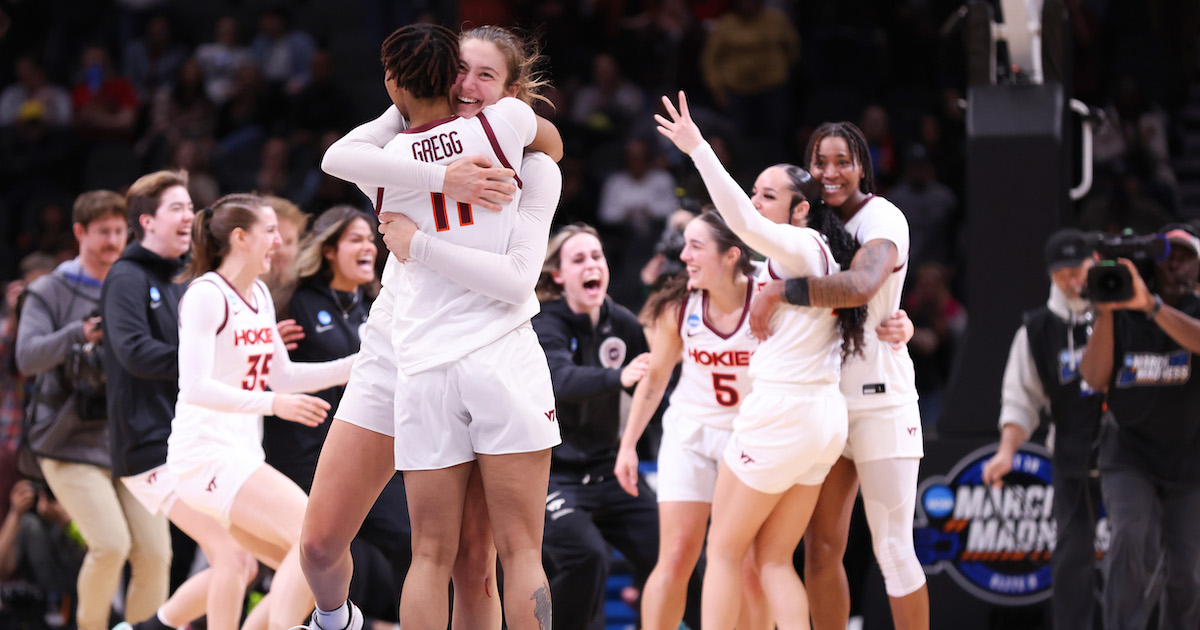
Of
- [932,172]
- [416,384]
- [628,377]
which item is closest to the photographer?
[416,384]

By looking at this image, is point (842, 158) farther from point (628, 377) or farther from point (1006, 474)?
point (1006, 474)

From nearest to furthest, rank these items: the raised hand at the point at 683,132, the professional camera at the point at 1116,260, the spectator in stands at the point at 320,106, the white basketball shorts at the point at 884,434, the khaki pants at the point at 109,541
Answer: the raised hand at the point at 683,132 → the white basketball shorts at the point at 884,434 → the professional camera at the point at 1116,260 → the khaki pants at the point at 109,541 → the spectator in stands at the point at 320,106

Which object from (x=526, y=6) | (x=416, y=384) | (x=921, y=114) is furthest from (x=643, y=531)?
(x=526, y=6)

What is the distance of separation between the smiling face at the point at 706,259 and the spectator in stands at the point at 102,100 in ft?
26.3

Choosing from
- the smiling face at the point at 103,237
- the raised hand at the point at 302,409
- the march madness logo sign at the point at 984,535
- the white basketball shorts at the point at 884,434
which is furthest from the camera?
the march madness logo sign at the point at 984,535

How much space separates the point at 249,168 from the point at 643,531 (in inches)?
266

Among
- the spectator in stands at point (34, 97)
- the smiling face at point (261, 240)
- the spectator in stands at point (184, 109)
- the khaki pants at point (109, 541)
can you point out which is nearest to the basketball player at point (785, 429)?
the smiling face at point (261, 240)

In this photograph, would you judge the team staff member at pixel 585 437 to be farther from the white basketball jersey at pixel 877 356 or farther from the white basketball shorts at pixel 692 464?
the white basketball jersey at pixel 877 356

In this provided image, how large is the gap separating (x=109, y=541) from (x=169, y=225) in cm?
163

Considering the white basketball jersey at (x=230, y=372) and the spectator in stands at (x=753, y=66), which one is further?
the spectator in stands at (x=753, y=66)

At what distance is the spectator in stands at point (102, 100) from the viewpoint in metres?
11.7

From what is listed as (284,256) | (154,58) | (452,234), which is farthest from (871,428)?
(154,58)

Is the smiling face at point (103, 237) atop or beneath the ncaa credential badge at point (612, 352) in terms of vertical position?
atop

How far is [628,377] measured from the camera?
5145 mm
